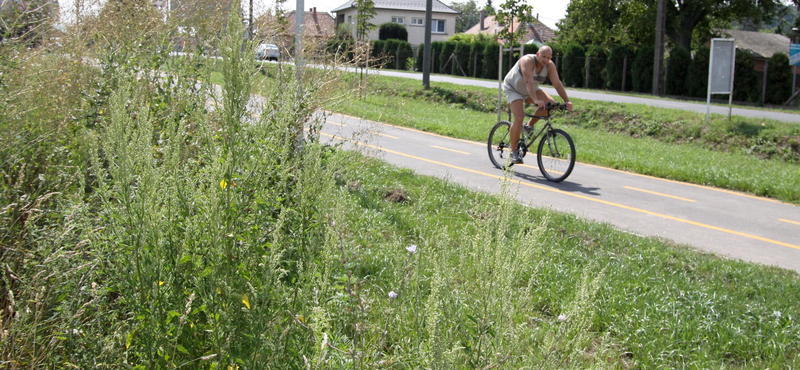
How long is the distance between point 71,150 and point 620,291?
3844 millimetres

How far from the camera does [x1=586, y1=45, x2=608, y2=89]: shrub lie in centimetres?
3597

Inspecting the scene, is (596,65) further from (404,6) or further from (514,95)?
(404,6)

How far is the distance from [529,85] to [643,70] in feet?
86.4

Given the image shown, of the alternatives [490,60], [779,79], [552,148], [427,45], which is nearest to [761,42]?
[490,60]

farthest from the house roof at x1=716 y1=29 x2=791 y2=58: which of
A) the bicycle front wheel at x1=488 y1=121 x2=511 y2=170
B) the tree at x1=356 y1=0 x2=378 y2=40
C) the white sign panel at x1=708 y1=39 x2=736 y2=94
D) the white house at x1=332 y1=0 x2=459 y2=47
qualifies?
the bicycle front wheel at x1=488 y1=121 x2=511 y2=170

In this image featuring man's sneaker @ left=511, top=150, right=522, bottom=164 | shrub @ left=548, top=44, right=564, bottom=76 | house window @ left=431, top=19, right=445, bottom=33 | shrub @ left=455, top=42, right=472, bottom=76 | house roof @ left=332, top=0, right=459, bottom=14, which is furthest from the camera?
house window @ left=431, top=19, right=445, bottom=33

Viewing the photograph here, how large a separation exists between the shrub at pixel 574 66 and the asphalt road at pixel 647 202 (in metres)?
25.8

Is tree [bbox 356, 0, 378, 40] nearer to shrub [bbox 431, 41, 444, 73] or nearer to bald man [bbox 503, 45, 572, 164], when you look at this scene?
shrub [bbox 431, 41, 444, 73]

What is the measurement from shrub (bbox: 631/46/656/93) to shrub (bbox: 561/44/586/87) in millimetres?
3430

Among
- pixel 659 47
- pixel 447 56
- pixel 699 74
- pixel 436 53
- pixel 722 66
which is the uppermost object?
pixel 436 53

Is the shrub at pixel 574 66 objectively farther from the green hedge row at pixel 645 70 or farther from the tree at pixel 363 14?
the tree at pixel 363 14

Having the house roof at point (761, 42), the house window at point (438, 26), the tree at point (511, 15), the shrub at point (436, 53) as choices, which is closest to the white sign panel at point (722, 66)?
the tree at point (511, 15)

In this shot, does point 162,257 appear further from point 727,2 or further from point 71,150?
point 727,2

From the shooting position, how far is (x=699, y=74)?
31453mm
